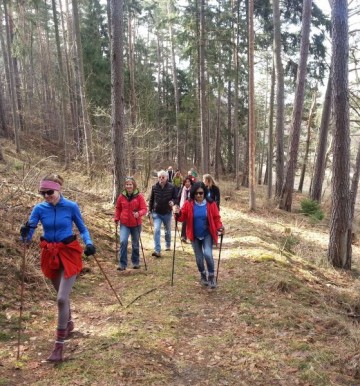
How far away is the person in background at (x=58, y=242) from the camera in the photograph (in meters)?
4.39

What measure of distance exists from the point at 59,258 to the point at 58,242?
19cm

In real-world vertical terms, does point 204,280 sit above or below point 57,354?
below

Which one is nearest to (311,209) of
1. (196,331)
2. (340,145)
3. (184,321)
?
(340,145)

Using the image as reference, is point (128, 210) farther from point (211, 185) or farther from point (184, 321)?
point (211, 185)

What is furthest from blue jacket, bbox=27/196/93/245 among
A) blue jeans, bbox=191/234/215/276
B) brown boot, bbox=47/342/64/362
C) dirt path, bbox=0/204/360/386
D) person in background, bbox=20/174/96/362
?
blue jeans, bbox=191/234/215/276

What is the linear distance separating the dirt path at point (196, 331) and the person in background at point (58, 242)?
0.64 metres

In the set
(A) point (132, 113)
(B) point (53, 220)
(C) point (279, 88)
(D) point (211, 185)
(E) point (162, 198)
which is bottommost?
(E) point (162, 198)

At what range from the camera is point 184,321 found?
5691mm

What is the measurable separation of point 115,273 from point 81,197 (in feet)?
15.8

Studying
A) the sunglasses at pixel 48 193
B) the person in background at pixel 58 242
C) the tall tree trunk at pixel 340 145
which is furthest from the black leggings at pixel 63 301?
the tall tree trunk at pixel 340 145

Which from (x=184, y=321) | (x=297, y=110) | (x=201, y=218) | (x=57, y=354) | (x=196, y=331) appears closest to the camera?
(x=57, y=354)

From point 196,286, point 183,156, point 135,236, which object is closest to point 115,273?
point 135,236

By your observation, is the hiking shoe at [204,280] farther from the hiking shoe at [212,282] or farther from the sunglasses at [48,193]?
the sunglasses at [48,193]

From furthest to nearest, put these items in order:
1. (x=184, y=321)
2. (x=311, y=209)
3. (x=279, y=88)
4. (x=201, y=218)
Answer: (x=279, y=88), (x=311, y=209), (x=201, y=218), (x=184, y=321)
